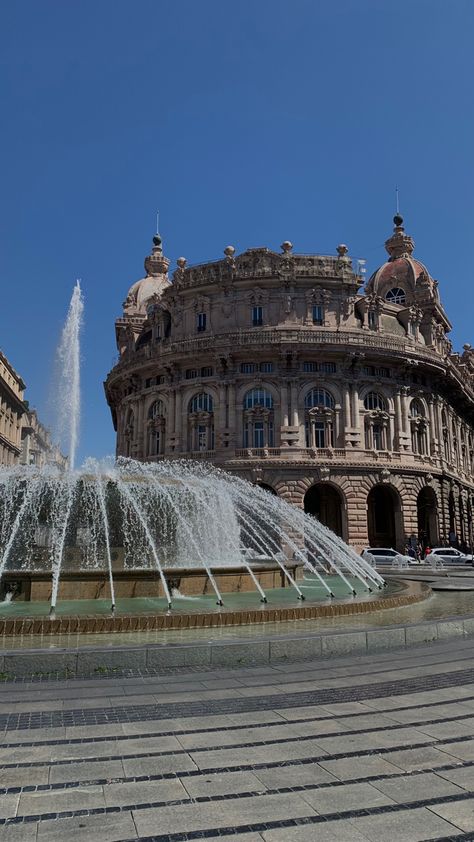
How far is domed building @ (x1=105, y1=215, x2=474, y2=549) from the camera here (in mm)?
43562

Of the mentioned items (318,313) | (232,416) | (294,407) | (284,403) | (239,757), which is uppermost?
(318,313)

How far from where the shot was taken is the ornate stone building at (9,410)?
68.2 m

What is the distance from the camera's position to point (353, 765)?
5266 millimetres

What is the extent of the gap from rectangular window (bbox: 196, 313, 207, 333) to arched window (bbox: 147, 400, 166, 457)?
620 centimetres

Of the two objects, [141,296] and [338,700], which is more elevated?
[141,296]

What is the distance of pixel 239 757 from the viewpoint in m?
5.44

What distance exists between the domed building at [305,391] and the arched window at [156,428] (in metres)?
0.12

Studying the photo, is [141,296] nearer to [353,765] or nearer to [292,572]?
[292,572]

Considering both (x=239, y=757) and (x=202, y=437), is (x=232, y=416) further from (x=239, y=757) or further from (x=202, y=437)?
(x=239, y=757)

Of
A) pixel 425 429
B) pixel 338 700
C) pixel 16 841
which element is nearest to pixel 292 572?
pixel 338 700

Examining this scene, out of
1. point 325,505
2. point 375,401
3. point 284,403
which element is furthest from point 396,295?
point 325,505

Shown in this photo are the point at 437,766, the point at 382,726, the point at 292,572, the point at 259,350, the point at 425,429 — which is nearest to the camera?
the point at 437,766

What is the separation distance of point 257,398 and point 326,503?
883 cm

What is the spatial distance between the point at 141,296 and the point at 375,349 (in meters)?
27.8
